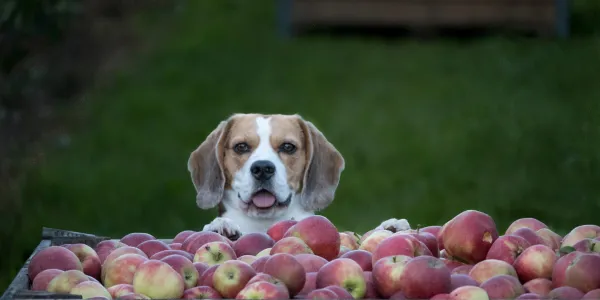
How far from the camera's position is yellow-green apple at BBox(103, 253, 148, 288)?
286 cm

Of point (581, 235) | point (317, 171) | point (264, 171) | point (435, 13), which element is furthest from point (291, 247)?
point (435, 13)

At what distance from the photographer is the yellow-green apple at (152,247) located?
323 centimetres

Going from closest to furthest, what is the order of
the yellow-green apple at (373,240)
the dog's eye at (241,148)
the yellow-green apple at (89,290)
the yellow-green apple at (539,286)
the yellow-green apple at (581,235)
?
the yellow-green apple at (89,290)
the yellow-green apple at (539,286)
the yellow-green apple at (581,235)
the yellow-green apple at (373,240)
the dog's eye at (241,148)

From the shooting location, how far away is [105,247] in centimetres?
328

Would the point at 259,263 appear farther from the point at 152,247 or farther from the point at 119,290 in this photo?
the point at 152,247

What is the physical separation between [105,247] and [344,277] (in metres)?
0.91

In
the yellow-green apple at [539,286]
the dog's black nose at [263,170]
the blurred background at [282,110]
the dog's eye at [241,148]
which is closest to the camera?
the yellow-green apple at [539,286]

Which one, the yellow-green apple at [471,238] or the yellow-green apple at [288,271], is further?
the yellow-green apple at [471,238]

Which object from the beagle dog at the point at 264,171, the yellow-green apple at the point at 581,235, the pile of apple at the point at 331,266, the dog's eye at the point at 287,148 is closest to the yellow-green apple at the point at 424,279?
the pile of apple at the point at 331,266

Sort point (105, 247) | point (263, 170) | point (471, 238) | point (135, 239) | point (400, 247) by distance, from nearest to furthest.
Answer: point (400, 247)
point (471, 238)
point (105, 247)
point (135, 239)
point (263, 170)

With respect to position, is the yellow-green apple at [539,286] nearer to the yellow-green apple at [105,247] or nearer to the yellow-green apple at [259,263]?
the yellow-green apple at [259,263]

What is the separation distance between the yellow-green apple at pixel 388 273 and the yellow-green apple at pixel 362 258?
0.85ft

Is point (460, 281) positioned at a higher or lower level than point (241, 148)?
lower

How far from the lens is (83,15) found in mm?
11055
